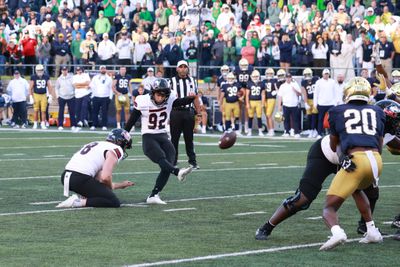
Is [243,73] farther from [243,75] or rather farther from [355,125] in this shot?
[355,125]

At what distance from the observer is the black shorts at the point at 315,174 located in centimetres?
876

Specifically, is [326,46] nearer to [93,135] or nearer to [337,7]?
[337,7]

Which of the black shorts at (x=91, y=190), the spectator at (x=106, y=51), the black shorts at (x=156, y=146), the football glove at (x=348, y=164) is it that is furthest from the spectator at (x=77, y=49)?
the football glove at (x=348, y=164)

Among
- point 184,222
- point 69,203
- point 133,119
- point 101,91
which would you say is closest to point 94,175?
point 69,203

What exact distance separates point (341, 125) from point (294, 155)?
10.4m

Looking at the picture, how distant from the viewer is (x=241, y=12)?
28422 mm

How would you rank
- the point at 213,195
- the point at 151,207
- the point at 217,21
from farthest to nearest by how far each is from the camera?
the point at 217,21, the point at 213,195, the point at 151,207

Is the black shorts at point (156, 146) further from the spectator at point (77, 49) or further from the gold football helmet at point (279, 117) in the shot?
the spectator at point (77, 49)

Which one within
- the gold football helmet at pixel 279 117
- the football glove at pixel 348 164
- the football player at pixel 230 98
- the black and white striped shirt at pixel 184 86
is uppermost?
the football glove at pixel 348 164

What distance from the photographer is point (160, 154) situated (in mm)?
11586

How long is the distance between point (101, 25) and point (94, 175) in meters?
18.9

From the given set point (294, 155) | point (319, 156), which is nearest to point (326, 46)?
point (294, 155)

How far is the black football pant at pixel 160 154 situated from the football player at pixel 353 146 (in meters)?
3.27

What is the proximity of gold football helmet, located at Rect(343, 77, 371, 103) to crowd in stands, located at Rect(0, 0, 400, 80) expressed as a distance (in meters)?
16.2
